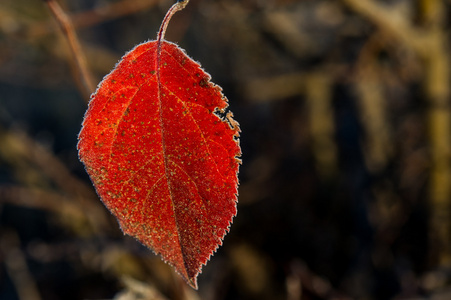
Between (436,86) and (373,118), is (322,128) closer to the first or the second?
(373,118)

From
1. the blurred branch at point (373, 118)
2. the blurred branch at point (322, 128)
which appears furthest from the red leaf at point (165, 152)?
the blurred branch at point (322, 128)

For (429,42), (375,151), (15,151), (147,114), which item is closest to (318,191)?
(375,151)

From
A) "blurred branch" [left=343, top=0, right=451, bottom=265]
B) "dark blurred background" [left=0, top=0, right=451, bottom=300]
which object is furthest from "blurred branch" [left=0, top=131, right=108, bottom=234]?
"blurred branch" [left=343, top=0, right=451, bottom=265]

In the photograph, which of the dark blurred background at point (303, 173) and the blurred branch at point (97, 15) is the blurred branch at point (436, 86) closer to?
the dark blurred background at point (303, 173)

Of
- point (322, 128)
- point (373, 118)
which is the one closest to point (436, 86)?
point (373, 118)

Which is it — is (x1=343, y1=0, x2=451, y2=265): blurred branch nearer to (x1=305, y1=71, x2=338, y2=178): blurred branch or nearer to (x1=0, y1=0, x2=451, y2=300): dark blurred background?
(x1=0, y1=0, x2=451, y2=300): dark blurred background
